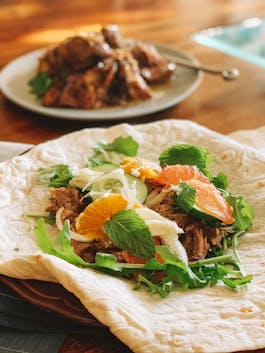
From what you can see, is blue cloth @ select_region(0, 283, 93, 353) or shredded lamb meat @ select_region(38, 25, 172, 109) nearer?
blue cloth @ select_region(0, 283, 93, 353)

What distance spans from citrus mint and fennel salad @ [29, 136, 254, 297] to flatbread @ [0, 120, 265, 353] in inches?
1.9

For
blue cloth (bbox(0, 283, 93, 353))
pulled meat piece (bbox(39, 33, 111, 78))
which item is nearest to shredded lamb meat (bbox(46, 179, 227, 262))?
blue cloth (bbox(0, 283, 93, 353))

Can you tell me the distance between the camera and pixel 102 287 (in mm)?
1918

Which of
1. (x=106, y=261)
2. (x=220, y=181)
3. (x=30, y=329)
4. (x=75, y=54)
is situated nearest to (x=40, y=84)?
(x=75, y=54)

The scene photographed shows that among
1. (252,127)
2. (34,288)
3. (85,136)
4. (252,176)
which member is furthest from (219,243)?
(252,127)

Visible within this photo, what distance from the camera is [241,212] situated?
2375mm

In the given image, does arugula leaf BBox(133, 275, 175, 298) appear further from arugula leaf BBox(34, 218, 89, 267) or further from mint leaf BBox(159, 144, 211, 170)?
mint leaf BBox(159, 144, 211, 170)

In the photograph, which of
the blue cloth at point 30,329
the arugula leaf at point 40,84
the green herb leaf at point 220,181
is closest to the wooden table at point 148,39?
the blue cloth at point 30,329

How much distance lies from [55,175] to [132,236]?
0.63 metres

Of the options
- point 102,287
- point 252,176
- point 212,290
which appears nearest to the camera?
point 102,287

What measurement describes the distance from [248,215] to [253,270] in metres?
0.28

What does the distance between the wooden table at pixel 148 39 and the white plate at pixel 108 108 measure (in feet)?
0.25

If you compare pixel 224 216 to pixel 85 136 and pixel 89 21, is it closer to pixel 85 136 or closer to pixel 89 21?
pixel 85 136

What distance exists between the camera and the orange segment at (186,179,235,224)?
7.54 ft
